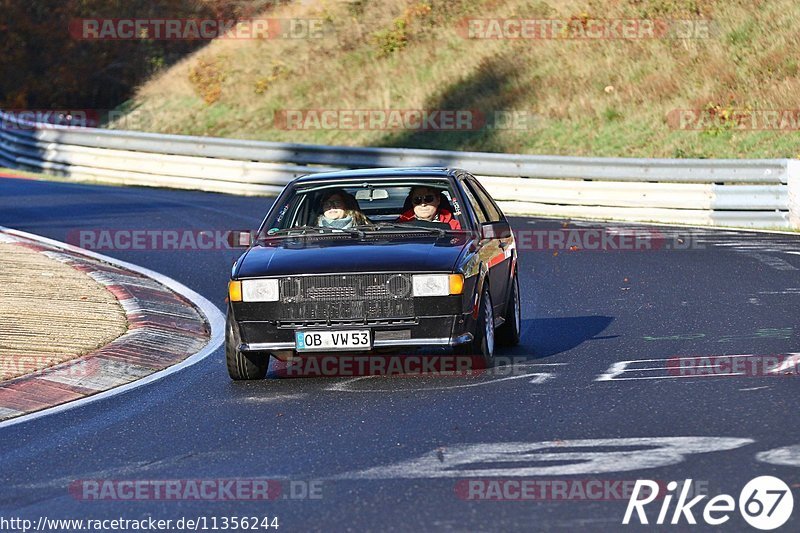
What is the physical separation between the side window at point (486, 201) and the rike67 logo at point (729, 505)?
5602 millimetres

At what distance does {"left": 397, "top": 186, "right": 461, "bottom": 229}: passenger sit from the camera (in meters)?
11.2

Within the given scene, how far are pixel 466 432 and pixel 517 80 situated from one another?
23.8m

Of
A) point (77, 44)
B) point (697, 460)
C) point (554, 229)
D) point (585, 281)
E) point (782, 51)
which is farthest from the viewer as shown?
point (77, 44)

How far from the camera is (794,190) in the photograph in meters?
19.8

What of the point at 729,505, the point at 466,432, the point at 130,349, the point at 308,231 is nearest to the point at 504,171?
the point at 130,349

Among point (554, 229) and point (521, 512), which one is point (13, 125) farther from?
point (521, 512)

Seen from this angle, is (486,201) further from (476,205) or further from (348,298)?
(348,298)

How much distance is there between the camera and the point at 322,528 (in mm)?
6102

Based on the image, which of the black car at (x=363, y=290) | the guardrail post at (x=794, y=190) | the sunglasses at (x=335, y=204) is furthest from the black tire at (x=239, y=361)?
the guardrail post at (x=794, y=190)

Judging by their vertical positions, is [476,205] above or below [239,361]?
above

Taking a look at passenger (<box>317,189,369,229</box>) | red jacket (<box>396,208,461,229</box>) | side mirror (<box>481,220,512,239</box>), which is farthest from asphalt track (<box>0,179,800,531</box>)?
passenger (<box>317,189,369,229</box>)

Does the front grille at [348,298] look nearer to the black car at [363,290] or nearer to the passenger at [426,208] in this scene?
the black car at [363,290]

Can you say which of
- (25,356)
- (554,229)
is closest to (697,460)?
(25,356)

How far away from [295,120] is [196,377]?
25.0 meters
